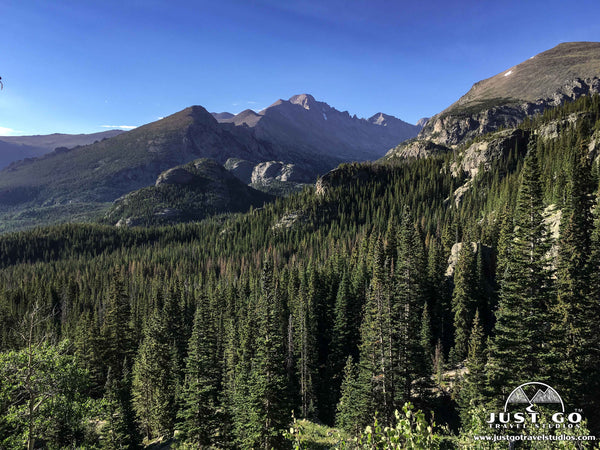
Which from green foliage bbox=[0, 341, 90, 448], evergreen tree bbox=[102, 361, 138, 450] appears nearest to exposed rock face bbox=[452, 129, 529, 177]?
evergreen tree bbox=[102, 361, 138, 450]

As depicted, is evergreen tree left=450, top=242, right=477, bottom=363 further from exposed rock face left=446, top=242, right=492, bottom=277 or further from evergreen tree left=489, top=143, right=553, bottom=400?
evergreen tree left=489, top=143, right=553, bottom=400

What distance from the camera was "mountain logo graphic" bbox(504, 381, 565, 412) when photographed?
22.6 metres

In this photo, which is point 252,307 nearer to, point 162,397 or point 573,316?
point 162,397

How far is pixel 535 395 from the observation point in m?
22.9

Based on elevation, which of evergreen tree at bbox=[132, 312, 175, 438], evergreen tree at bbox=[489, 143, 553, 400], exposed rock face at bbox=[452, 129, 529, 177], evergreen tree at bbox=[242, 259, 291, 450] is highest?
exposed rock face at bbox=[452, 129, 529, 177]

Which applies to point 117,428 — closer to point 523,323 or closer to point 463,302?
point 523,323

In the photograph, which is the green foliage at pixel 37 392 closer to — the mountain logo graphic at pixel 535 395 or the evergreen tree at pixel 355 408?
the evergreen tree at pixel 355 408

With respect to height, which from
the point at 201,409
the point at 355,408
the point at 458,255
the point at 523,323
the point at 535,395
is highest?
the point at 523,323

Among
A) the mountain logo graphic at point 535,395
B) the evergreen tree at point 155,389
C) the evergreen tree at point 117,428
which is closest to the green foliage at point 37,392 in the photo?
the evergreen tree at point 117,428

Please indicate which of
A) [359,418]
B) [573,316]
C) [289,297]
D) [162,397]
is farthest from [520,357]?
[289,297]

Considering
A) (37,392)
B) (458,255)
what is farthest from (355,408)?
(458,255)

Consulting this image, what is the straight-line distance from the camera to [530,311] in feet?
79.7

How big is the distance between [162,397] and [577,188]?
6386 cm

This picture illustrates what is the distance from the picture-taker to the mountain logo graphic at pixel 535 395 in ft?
74.2
